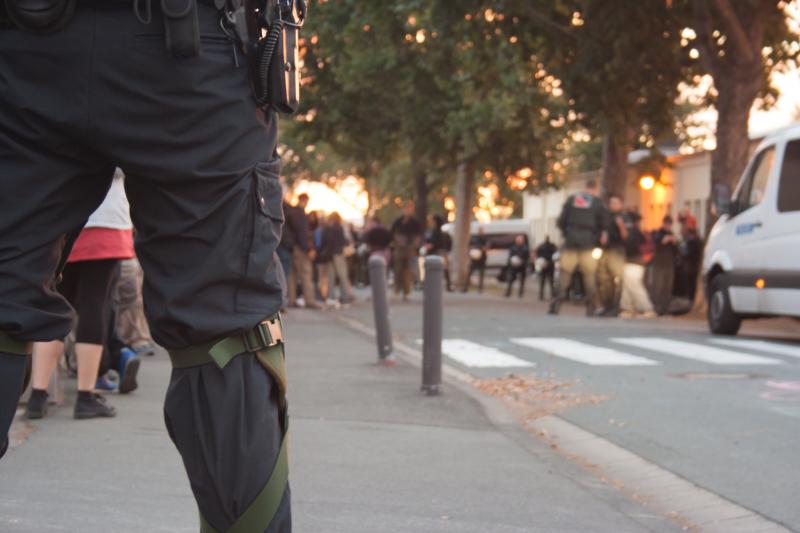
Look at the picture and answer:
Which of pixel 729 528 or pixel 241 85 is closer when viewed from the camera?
pixel 241 85

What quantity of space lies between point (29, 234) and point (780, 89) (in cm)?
2622

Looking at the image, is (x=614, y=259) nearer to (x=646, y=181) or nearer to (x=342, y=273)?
(x=342, y=273)

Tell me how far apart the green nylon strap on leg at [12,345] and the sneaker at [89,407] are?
469 cm

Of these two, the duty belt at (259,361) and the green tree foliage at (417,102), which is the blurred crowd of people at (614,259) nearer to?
the green tree foliage at (417,102)

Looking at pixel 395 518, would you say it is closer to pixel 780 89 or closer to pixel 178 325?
pixel 178 325

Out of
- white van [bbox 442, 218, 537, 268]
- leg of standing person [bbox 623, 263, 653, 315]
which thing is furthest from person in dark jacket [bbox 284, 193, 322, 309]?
white van [bbox 442, 218, 537, 268]

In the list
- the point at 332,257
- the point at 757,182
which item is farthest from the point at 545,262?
the point at 757,182

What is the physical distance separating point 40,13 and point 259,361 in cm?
72

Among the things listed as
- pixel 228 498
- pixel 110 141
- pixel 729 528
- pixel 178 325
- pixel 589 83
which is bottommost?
pixel 729 528

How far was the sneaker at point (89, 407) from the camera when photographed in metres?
7.23

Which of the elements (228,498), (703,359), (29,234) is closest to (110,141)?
(29,234)

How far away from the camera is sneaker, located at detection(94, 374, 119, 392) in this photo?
29.1 feet

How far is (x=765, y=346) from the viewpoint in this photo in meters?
14.3

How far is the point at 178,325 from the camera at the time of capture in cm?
261
